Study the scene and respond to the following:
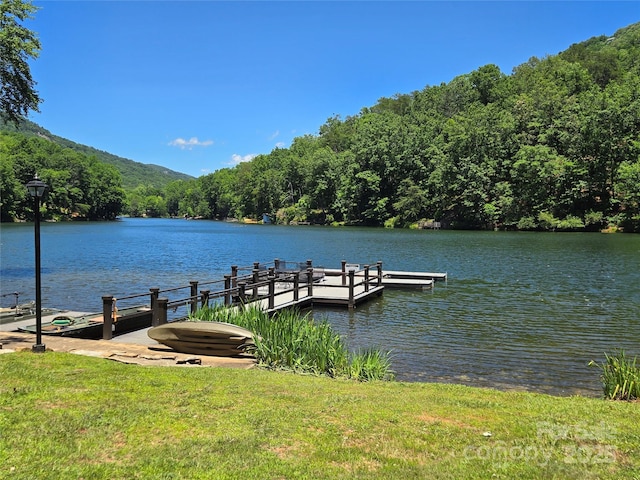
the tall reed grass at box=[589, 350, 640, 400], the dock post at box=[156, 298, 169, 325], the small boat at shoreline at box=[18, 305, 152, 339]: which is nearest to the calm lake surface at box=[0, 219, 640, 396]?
the tall reed grass at box=[589, 350, 640, 400]

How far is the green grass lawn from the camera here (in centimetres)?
428

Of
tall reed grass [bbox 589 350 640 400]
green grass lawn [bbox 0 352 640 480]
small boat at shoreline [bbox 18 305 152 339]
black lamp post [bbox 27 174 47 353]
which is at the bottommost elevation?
small boat at shoreline [bbox 18 305 152 339]

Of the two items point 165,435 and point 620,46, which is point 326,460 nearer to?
point 165,435

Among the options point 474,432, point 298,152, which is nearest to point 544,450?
point 474,432

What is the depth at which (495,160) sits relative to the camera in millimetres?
73188

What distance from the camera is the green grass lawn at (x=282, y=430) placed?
14.0 feet

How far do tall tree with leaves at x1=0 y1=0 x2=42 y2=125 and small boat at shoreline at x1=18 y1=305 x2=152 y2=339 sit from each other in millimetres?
15692

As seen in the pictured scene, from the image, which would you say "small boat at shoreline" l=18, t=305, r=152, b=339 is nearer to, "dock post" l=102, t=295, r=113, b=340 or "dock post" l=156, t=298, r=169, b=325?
"dock post" l=102, t=295, r=113, b=340

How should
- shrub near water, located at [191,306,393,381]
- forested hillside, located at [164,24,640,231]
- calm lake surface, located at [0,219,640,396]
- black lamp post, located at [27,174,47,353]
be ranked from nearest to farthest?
1. black lamp post, located at [27,174,47,353]
2. shrub near water, located at [191,306,393,381]
3. calm lake surface, located at [0,219,640,396]
4. forested hillside, located at [164,24,640,231]

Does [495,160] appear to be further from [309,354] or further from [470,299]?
[309,354]

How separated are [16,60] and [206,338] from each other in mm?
20119

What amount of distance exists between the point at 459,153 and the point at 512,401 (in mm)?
73788

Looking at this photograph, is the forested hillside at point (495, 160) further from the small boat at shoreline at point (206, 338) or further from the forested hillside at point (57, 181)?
the small boat at shoreline at point (206, 338)

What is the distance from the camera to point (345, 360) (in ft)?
31.7
